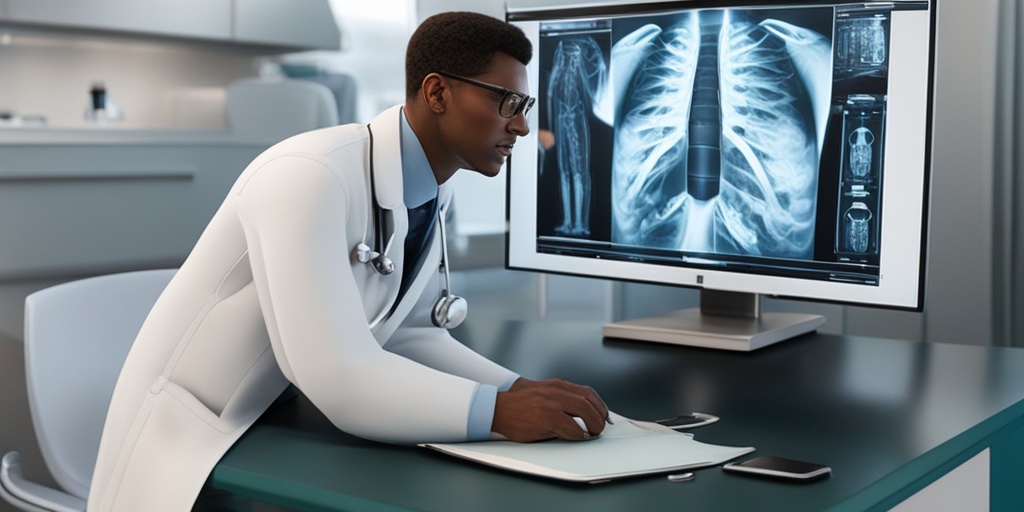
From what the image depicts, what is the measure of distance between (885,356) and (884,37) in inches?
18.2

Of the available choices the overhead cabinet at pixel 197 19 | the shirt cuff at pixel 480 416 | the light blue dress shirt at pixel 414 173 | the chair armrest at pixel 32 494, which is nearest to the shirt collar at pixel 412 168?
the light blue dress shirt at pixel 414 173

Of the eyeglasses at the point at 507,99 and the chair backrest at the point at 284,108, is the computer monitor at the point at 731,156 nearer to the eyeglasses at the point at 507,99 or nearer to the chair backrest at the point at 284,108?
the eyeglasses at the point at 507,99

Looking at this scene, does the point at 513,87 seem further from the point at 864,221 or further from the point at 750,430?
the point at 864,221

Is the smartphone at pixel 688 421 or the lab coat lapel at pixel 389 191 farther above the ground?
the lab coat lapel at pixel 389 191

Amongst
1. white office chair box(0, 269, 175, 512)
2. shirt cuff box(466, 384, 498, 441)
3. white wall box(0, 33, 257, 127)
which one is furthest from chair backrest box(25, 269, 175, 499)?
white wall box(0, 33, 257, 127)

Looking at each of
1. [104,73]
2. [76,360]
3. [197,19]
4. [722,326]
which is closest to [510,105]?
[722,326]

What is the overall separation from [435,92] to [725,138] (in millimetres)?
644

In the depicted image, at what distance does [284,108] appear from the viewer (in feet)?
14.1

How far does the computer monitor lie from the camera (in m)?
1.50

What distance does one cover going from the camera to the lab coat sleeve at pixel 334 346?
1021 mm

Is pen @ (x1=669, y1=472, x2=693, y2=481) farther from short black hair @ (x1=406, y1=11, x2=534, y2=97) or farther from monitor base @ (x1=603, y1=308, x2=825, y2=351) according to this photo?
monitor base @ (x1=603, y1=308, x2=825, y2=351)

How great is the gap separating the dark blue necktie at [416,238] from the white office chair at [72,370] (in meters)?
0.53

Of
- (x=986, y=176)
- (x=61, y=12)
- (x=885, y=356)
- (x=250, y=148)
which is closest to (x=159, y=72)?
(x=61, y=12)

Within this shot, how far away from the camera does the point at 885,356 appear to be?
1.54 meters
